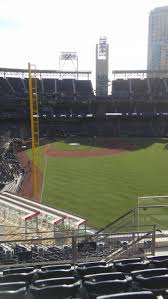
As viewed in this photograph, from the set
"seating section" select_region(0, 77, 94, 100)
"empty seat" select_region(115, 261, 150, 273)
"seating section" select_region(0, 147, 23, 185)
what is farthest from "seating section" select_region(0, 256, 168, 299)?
"seating section" select_region(0, 77, 94, 100)

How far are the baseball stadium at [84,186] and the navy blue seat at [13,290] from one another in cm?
2

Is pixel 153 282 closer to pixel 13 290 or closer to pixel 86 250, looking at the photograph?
pixel 13 290

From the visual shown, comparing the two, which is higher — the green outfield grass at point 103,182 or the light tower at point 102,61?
the light tower at point 102,61

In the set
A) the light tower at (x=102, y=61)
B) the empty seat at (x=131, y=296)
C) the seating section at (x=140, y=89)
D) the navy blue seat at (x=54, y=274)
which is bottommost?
the navy blue seat at (x=54, y=274)

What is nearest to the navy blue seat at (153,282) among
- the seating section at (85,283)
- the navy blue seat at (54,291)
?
the seating section at (85,283)

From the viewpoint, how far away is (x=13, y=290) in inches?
311

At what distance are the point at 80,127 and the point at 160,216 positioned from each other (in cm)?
5671

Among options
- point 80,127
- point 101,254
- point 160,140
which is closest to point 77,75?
point 80,127

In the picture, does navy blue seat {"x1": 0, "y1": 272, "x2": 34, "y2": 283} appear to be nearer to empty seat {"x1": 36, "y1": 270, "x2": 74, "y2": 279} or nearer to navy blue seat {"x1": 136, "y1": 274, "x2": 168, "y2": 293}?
empty seat {"x1": 36, "y1": 270, "x2": 74, "y2": 279}

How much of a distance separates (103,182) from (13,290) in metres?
25.6

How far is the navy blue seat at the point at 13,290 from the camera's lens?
24.8 feet

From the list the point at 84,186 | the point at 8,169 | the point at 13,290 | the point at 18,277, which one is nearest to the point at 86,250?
the point at 18,277

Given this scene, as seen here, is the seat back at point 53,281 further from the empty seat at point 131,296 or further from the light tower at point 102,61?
the light tower at point 102,61

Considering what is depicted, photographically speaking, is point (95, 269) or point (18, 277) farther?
point (95, 269)
